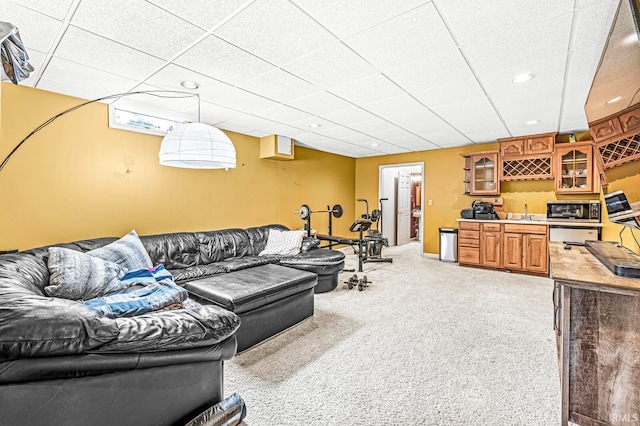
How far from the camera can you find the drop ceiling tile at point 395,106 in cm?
358

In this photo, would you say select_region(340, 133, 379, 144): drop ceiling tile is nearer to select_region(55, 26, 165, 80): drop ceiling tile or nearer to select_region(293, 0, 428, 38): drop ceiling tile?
select_region(293, 0, 428, 38): drop ceiling tile

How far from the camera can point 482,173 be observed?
6047 millimetres

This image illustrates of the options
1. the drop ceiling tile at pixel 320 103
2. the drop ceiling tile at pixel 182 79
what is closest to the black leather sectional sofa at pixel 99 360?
the drop ceiling tile at pixel 182 79

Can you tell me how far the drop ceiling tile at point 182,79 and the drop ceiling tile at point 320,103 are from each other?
87cm

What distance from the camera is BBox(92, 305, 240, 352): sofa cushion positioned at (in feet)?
4.12

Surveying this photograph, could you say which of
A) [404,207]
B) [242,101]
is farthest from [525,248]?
[242,101]

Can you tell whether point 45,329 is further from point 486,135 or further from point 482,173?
point 482,173

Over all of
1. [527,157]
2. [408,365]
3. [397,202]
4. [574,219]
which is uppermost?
[527,157]

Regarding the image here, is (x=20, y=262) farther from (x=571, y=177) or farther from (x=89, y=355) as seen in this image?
(x=571, y=177)

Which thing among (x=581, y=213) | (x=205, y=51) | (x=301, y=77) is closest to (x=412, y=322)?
(x=301, y=77)

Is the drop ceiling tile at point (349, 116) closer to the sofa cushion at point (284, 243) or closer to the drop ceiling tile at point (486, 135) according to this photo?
the sofa cushion at point (284, 243)

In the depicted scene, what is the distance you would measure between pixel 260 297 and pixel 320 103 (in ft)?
7.95

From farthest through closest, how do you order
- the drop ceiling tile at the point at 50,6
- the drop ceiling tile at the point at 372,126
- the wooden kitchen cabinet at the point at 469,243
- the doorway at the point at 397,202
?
the doorway at the point at 397,202, the wooden kitchen cabinet at the point at 469,243, the drop ceiling tile at the point at 372,126, the drop ceiling tile at the point at 50,6

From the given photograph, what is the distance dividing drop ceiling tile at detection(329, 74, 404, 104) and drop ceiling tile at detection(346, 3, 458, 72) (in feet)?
1.13
